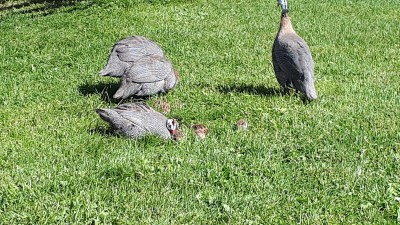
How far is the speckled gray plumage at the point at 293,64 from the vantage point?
7902mm

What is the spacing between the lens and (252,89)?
8.46 meters

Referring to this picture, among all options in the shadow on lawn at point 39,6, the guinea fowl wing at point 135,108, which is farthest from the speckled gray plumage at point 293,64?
the shadow on lawn at point 39,6

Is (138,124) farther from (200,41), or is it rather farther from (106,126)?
(200,41)

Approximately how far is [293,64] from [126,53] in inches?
80.9

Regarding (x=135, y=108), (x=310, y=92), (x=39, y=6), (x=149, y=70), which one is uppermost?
(x=135, y=108)

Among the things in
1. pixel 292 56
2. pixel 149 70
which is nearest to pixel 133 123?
pixel 149 70

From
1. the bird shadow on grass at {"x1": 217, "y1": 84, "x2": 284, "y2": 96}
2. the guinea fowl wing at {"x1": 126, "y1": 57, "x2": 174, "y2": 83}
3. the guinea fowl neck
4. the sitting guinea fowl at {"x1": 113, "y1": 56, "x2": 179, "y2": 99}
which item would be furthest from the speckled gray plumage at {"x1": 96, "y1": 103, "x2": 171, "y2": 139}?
the guinea fowl neck

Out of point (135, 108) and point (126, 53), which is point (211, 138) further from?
point (126, 53)

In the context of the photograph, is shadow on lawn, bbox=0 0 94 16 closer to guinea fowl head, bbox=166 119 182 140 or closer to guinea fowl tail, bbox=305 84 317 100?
guinea fowl tail, bbox=305 84 317 100

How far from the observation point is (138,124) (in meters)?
6.47

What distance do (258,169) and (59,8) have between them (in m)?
11.5

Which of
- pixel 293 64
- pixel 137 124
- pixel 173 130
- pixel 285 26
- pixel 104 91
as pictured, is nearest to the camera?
pixel 137 124

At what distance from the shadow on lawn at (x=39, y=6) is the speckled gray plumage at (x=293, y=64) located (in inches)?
321

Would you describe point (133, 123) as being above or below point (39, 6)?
above
